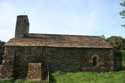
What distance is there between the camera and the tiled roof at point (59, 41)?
33.0 meters

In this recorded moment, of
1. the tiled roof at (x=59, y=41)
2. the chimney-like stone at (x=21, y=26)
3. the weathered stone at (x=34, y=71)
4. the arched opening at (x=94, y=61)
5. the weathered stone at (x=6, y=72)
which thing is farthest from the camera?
the chimney-like stone at (x=21, y=26)

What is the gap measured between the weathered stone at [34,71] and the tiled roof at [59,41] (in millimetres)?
3716

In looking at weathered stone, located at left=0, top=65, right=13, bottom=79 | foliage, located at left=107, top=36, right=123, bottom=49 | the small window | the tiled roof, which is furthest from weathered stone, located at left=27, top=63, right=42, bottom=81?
foliage, located at left=107, top=36, right=123, bottom=49

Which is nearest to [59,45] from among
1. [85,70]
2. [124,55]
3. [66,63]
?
[66,63]

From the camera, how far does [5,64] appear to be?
29.9 metres

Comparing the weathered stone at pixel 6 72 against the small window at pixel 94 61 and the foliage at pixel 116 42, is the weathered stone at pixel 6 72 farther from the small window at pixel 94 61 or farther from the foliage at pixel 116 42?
the foliage at pixel 116 42

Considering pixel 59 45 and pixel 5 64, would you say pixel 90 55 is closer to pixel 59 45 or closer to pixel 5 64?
pixel 59 45

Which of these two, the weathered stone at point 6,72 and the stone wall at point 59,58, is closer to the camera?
the weathered stone at point 6,72

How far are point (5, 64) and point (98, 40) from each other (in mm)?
15031

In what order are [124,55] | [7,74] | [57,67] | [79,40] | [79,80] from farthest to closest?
[124,55] < [79,40] < [57,67] < [7,74] < [79,80]

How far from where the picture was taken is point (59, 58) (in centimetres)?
3269

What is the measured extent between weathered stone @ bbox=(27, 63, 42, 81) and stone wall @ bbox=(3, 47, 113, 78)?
1774 millimetres

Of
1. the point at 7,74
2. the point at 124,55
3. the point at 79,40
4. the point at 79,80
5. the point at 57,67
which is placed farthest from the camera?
the point at 124,55

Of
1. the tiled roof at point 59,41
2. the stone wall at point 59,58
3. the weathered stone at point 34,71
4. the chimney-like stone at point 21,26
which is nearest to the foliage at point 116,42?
the tiled roof at point 59,41
